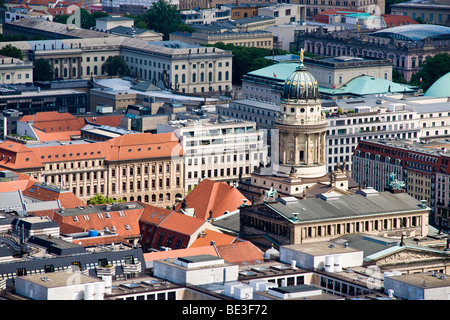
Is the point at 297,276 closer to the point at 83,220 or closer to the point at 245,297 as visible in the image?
the point at 245,297


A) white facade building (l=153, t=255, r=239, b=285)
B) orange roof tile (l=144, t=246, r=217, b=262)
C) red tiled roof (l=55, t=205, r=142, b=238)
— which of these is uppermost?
white facade building (l=153, t=255, r=239, b=285)

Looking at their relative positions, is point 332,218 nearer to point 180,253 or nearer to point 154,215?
point 180,253

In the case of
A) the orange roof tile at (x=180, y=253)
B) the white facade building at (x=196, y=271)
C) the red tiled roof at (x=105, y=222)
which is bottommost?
the red tiled roof at (x=105, y=222)

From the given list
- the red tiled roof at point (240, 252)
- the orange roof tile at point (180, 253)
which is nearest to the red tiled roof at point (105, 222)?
the orange roof tile at point (180, 253)

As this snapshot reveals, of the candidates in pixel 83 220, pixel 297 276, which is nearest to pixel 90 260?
pixel 297 276

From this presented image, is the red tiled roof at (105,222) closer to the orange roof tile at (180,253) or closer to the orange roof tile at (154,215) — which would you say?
the orange roof tile at (154,215)

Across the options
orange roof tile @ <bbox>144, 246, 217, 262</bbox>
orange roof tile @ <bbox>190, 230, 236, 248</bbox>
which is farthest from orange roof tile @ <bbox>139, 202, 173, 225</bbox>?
orange roof tile @ <bbox>144, 246, 217, 262</bbox>

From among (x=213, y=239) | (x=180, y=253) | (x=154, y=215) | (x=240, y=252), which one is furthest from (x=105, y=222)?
Answer: (x=240, y=252)

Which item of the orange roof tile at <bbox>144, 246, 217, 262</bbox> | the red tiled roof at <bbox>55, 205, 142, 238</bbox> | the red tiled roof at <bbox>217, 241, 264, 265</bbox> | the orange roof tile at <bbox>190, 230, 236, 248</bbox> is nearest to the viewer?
the red tiled roof at <bbox>217, 241, 264, 265</bbox>

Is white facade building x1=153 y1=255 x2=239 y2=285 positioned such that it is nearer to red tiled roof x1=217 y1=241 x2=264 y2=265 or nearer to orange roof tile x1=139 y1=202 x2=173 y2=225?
red tiled roof x1=217 y1=241 x2=264 y2=265

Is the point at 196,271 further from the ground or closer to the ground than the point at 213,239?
further from the ground

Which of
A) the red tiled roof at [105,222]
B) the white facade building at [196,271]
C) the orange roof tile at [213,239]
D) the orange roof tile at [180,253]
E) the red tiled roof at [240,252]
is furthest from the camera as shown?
the red tiled roof at [105,222]
